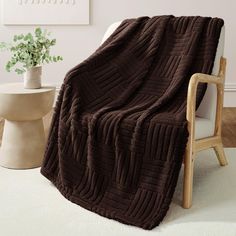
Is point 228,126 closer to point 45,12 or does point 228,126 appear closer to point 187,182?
point 187,182

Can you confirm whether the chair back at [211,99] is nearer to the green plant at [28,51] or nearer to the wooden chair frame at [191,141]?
the wooden chair frame at [191,141]

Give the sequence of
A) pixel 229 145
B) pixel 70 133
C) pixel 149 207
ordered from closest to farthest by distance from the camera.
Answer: pixel 149 207 < pixel 70 133 < pixel 229 145

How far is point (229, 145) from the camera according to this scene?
2619 mm

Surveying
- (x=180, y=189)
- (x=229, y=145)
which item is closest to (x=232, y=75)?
(x=229, y=145)

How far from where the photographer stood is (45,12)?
3.54 m

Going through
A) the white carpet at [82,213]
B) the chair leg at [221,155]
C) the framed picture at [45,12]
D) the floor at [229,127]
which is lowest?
the floor at [229,127]

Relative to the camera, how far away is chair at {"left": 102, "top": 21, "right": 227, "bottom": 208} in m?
1.66

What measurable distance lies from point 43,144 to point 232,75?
6.74 feet

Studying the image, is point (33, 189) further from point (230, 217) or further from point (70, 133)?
point (230, 217)

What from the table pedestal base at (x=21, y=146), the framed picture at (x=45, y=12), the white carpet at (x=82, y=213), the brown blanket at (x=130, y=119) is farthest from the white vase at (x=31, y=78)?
the framed picture at (x=45, y=12)

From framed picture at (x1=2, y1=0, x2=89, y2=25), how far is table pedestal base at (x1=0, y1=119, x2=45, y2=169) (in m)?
1.64

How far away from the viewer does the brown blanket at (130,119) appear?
163cm

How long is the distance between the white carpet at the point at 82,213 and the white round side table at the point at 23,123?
0.10m

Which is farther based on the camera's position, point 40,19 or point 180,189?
point 40,19
